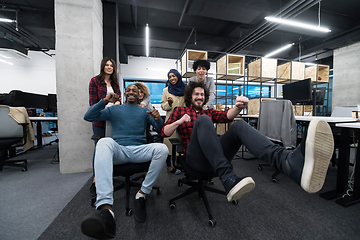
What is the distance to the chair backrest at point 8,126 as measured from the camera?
2141mm

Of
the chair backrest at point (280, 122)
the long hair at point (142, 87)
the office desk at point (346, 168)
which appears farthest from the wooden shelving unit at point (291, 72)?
the long hair at point (142, 87)

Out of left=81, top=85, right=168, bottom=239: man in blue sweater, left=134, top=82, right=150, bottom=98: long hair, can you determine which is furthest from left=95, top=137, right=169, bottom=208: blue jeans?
left=134, top=82, right=150, bottom=98: long hair

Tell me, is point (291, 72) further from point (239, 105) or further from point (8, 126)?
point (8, 126)

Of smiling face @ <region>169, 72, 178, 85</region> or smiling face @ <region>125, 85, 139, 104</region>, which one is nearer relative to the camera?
smiling face @ <region>125, 85, 139, 104</region>

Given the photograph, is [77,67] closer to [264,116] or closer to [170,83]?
[170,83]

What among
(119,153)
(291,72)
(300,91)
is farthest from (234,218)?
(291,72)

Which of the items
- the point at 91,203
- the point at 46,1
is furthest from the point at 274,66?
the point at 46,1

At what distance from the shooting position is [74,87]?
2.10 metres

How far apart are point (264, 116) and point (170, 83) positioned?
58.8 inches

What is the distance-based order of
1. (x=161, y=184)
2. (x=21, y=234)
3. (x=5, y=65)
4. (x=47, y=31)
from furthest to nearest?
1. (x=5, y=65)
2. (x=47, y=31)
3. (x=161, y=184)
4. (x=21, y=234)

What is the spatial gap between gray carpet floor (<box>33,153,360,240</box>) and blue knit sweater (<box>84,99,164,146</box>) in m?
0.63

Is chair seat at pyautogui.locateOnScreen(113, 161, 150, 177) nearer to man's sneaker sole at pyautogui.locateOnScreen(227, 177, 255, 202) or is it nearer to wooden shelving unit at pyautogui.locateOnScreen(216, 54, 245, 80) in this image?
man's sneaker sole at pyautogui.locateOnScreen(227, 177, 255, 202)

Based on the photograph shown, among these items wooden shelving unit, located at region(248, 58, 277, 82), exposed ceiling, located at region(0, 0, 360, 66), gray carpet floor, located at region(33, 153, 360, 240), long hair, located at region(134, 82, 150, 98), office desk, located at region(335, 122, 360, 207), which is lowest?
gray carpet floor, located at region(33, 153, 360, 240)

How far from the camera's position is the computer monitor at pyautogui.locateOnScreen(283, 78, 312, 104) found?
2708mm
